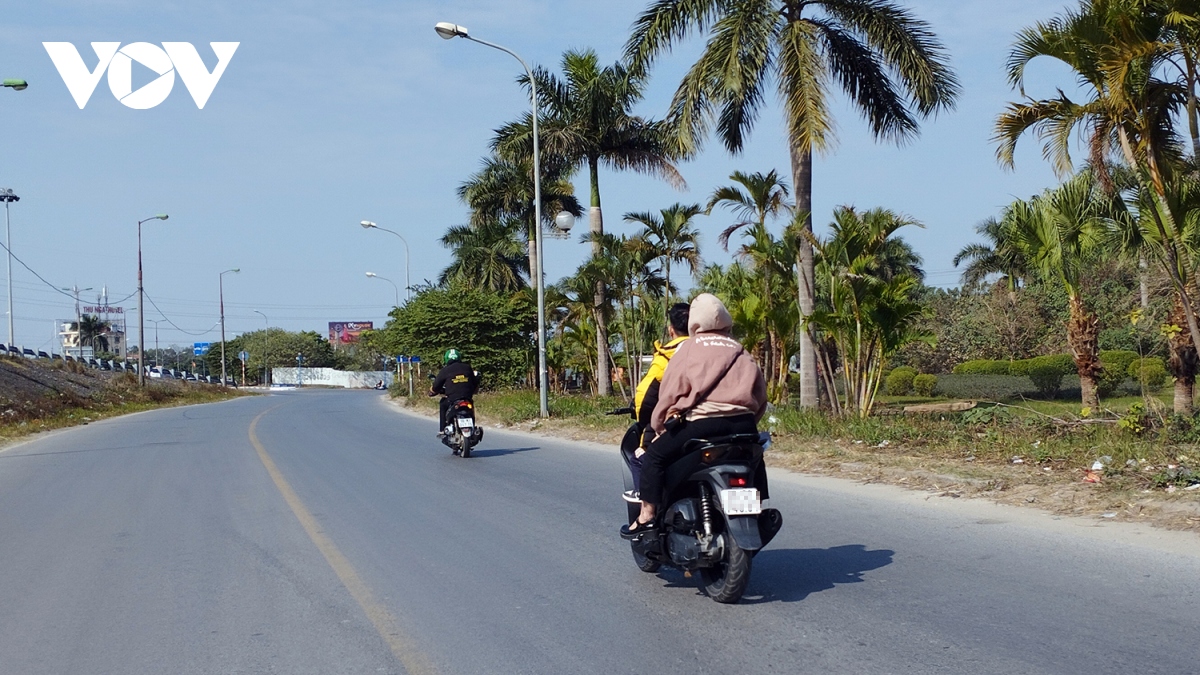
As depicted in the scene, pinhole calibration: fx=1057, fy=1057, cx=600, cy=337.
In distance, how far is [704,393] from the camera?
6195 mm

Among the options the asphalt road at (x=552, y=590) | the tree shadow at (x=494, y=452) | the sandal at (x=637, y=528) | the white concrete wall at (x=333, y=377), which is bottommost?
the asphalt road at (x=552, y=590)

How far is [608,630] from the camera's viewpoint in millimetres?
5789

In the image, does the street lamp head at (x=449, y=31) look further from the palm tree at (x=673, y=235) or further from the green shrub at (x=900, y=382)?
the green shrub at (x=900, y=382)

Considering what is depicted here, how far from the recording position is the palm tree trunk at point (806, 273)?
18.7 metres

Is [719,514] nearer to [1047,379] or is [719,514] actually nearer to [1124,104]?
[1124,104]

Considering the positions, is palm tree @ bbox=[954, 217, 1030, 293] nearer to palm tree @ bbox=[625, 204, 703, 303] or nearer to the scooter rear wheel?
palm tree @ bbox=[625, 204, 703, 303]

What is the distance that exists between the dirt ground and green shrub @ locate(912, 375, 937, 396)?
2607 cm

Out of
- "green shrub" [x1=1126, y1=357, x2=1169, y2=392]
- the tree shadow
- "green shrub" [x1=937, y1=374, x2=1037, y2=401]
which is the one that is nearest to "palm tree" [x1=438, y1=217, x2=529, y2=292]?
"green shrub" [x1=937, y1=374, x2=1037, y2=401]

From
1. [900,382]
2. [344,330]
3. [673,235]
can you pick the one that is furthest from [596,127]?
[344,330]

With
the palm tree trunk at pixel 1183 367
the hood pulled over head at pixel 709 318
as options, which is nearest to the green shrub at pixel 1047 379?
the palm tree trunk at pixel 1183 367

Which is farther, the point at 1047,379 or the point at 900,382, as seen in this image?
the point at 900,382

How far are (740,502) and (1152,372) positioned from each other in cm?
2408

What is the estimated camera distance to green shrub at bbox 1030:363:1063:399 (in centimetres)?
3394

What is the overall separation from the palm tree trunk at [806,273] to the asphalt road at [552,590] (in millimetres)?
7006
